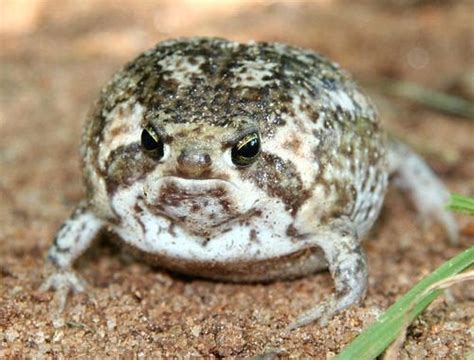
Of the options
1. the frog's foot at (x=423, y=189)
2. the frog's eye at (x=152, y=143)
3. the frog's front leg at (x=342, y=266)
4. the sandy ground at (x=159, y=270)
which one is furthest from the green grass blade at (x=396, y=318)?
the frog's foot at (x=423, y=189)

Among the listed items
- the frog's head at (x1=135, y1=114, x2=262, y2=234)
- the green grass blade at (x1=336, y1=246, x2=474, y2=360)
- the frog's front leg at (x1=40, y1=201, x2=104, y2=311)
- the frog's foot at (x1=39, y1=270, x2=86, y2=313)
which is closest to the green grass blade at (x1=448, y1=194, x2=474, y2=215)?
the green grass blade at (x1=336, y1=246, x2=474, y2=360)

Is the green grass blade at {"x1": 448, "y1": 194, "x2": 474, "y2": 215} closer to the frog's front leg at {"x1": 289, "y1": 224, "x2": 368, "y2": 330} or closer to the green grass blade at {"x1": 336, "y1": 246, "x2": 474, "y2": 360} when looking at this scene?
the green grass blade at {"x1": 336, "y1": 246, "x2": 474, "y2": 360}

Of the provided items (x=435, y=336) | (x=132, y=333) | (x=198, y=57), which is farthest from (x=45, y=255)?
(x=435, y=336)

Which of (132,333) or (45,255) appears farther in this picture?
(45,255)

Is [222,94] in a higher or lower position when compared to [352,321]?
higher

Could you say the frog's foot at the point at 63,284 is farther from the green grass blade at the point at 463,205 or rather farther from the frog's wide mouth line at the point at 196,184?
the green grass blade at the point at 463,205

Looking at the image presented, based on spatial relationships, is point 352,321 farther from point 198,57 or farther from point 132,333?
point 198,57

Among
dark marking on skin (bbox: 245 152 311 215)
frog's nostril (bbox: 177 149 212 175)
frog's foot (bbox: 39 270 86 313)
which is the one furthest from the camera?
frog's foot (bbox: 39 270 86 313)
